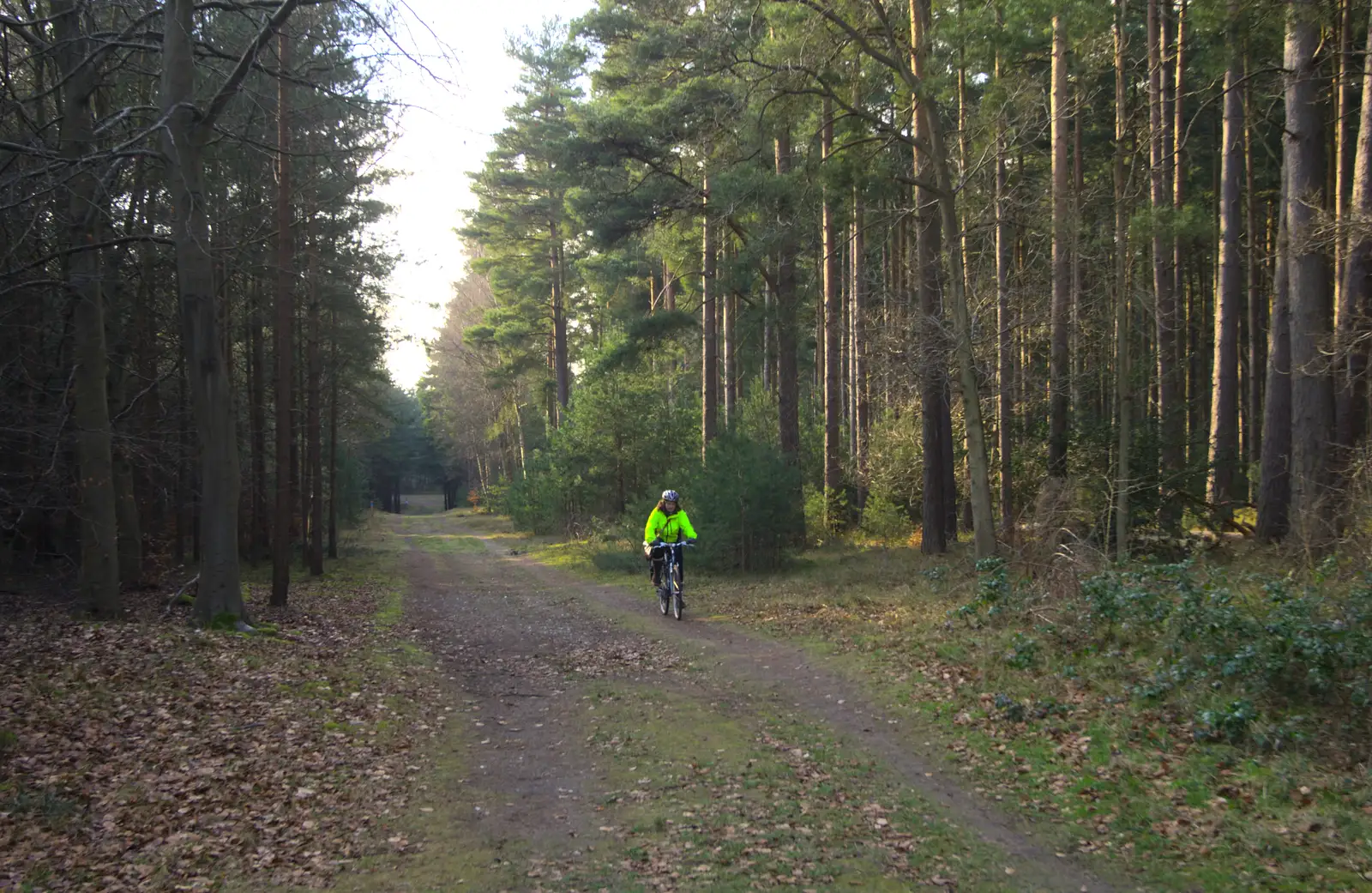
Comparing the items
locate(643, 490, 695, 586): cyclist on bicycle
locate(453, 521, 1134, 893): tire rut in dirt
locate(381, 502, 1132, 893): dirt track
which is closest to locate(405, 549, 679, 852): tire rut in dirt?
locate(381, 502, 1132, 893): dirt track

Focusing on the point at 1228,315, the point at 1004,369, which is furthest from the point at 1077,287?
the point at 1228,315

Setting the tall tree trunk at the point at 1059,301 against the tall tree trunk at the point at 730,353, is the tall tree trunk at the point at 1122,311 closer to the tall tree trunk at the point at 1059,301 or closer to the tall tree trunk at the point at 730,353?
the tall tree trunk at the point at 1059,301

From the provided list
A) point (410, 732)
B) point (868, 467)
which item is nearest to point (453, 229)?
point (868, 467)

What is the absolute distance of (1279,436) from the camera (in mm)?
13656

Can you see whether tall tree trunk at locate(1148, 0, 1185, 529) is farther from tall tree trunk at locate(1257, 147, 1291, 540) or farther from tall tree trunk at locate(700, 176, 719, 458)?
tall tree trunk at locate(700, 176, 719, 458)

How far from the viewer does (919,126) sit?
49.3 feet

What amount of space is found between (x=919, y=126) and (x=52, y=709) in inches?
548

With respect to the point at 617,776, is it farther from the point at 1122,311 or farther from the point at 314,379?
the point at 314,379

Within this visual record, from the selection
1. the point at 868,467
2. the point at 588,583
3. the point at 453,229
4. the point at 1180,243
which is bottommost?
the point at 588,583

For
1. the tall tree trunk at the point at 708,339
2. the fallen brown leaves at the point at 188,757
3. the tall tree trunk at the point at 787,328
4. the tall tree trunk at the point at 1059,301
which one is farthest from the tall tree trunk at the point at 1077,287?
the fallen brown leaves at the point at 188,757

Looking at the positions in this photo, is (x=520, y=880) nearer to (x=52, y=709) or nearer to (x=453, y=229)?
(x=52, y=709)

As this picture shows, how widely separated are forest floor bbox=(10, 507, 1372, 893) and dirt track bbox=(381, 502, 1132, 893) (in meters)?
0.04

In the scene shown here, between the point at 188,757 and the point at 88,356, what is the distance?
666 cm

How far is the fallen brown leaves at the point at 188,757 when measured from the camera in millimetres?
5008
